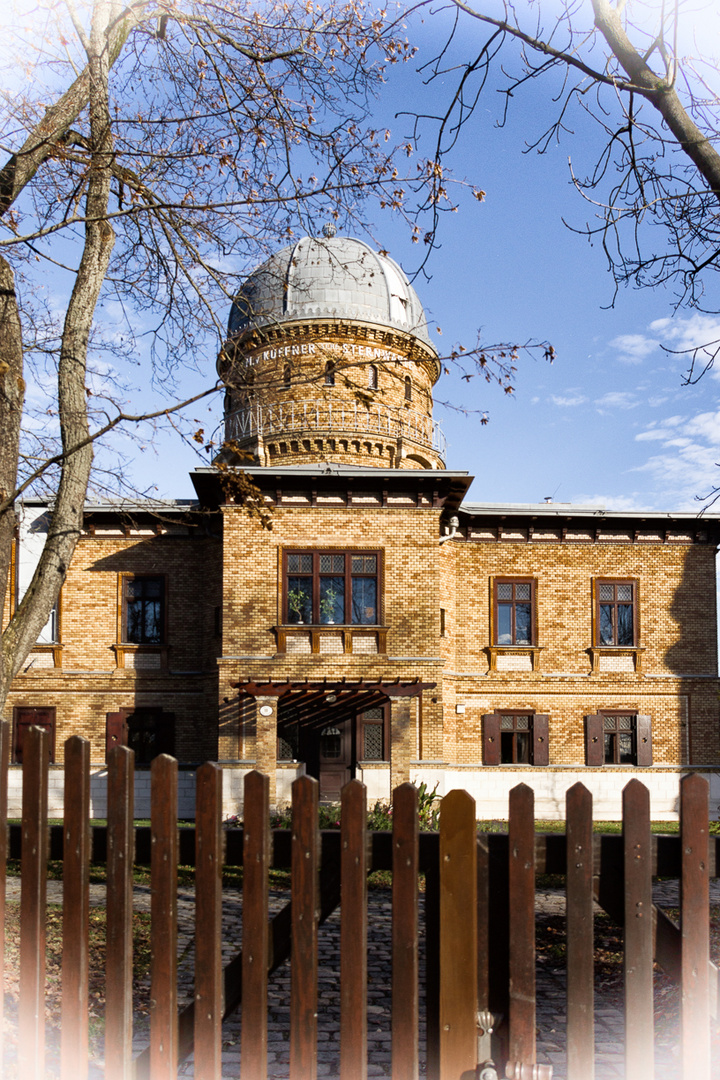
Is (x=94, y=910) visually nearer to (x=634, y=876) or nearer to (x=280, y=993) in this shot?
(x=280, y=993)

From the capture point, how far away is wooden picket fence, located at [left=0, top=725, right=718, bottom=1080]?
2.90 metres

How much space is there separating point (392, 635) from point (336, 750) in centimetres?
330

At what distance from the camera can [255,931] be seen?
3006mm

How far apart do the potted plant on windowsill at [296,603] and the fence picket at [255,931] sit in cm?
1667

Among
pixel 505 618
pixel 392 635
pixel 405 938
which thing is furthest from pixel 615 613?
pixel 405 938

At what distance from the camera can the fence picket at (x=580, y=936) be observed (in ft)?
9.49

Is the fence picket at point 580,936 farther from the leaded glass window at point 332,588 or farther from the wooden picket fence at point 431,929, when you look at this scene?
the leaded glass window at point 332,588

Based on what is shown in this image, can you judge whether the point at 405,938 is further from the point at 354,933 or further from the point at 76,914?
the point at 76,914

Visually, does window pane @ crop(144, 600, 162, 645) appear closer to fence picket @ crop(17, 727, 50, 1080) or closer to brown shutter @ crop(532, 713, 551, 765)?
brown shutter @ crop(532, 713, 551, 765)

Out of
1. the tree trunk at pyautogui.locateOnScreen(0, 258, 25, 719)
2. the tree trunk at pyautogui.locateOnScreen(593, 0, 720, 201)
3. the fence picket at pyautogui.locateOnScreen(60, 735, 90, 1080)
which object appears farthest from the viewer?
the tree trunk at pyautogui.locateOnScreen(0, 258, 25, 719)

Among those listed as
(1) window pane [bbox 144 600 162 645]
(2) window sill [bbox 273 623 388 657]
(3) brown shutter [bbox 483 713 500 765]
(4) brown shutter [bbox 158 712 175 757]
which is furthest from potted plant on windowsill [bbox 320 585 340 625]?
(3) brown shutter [bbox 483 713 500 765]

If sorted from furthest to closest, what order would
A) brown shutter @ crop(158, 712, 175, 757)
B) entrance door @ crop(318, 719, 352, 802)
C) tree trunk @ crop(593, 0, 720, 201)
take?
brown shutter @ crop(158, 712, 175, 757)
entrance door @ crop(318, 719, 352, 802)
tree trunk @ crop(593, 0, 720, 201)

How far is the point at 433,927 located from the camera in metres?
3.00

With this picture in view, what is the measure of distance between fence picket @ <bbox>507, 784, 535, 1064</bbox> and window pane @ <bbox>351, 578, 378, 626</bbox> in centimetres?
1684
